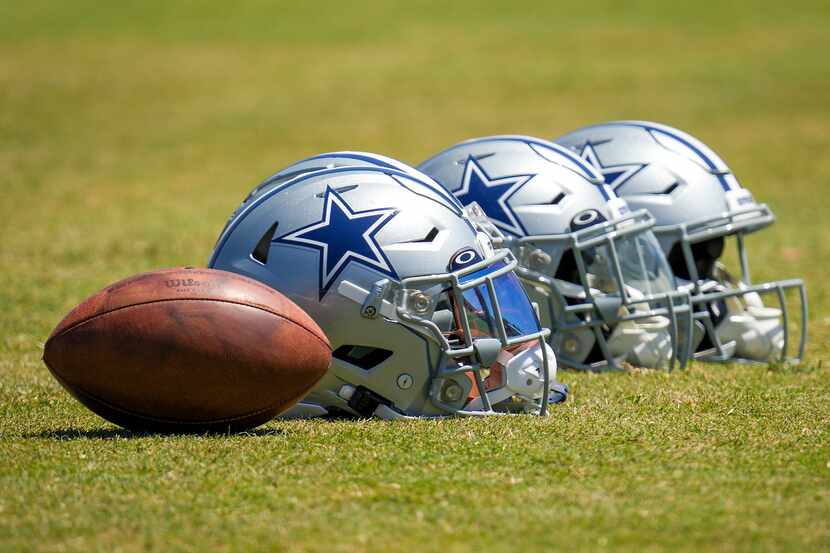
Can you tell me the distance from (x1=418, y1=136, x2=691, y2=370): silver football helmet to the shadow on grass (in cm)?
211

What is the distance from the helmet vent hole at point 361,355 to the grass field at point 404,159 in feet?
0.96

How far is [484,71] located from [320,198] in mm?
21210

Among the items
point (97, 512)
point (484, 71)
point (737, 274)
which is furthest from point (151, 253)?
point (484, 71)

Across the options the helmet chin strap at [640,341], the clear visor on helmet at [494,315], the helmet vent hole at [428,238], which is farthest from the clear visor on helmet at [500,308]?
the helmet chin strap at [640,341]

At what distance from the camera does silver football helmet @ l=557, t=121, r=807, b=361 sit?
23.7 ft

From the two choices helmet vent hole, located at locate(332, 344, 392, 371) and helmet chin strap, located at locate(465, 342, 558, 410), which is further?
helmet chin strap, located at locate(465, 342, 558, 410)

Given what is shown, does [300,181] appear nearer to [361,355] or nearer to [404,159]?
[361,355]

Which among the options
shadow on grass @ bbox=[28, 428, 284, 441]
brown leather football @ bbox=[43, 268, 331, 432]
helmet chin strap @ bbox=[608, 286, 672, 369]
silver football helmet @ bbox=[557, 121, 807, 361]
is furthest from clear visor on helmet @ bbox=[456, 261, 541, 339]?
silver football helmet @ bbox=[557, 121, 807, 361]

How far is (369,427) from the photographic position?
16.3 ft

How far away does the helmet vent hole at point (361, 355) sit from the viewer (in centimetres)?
513

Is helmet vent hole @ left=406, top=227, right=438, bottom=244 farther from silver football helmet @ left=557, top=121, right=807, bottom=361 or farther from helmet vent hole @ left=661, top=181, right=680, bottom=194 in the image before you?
helmet vent hole @ left=661, top=181, right=680, bottom=194

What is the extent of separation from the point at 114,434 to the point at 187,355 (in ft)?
2.07

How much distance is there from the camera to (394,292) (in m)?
5.02

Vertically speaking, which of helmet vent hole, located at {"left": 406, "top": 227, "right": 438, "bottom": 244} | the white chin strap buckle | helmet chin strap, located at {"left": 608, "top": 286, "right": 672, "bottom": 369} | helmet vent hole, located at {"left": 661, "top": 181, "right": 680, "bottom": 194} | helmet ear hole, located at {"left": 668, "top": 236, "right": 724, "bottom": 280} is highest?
helmet vent hole, located at {"left": 406, "top": 227, "right": 438, "bottom": 244}
